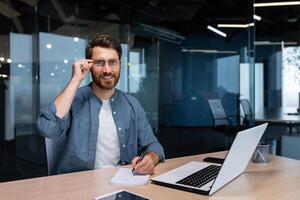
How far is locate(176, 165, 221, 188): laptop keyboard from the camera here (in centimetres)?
123

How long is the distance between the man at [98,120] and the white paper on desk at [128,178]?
0.10 metres

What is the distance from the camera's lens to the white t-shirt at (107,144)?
163cm

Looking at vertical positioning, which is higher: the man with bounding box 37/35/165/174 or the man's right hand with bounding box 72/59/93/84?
the man's right hand with bounding box 72/59/93/84

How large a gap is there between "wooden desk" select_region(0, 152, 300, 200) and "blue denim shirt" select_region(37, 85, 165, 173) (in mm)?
186

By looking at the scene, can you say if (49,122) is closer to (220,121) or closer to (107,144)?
(107,144)

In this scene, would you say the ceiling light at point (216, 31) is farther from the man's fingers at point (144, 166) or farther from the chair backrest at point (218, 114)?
the man's fingers at point (144, 166)

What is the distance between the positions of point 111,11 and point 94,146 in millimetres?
4934

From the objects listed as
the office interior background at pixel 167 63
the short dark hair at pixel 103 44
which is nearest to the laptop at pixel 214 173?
the short dark hair at pixel 103 44

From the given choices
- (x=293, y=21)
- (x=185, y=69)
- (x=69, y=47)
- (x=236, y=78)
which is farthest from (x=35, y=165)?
(x=293, y=21)

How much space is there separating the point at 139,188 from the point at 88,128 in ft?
1.71

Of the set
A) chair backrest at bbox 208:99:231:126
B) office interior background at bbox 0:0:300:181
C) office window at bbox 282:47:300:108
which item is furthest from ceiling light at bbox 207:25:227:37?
office window at bbox 282:47:300:108

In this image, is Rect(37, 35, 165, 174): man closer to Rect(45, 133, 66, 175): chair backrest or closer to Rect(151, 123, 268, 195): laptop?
Rect(45, 133, 66, 175): chair backrest

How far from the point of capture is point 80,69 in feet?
5.24

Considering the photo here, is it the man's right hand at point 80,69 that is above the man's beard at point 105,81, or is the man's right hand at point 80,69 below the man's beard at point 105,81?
above
